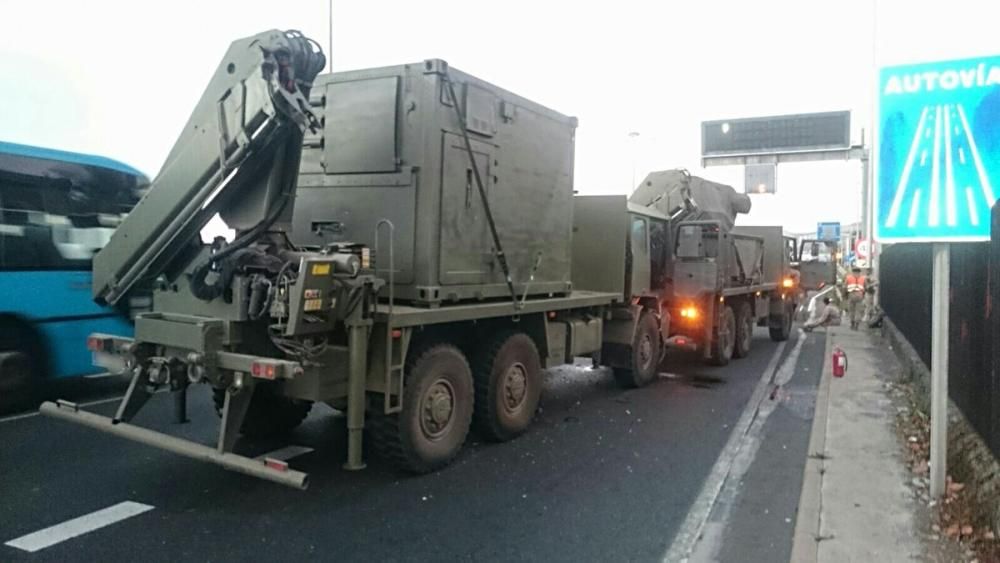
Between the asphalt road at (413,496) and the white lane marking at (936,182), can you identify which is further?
the white lane marking at (936,182)

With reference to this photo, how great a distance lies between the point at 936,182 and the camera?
4.98 meters

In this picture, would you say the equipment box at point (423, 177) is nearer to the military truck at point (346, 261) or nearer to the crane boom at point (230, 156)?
the military truck at point (346, 261)

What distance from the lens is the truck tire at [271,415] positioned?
7055mm

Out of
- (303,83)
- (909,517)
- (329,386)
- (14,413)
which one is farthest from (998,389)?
(14,413)

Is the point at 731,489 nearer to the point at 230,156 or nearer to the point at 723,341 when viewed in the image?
the point at 230,156

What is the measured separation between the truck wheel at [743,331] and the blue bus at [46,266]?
1028 centimetres

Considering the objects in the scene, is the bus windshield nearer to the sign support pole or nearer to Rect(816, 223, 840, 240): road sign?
the sign support pole

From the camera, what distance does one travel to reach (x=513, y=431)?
7.36 meters

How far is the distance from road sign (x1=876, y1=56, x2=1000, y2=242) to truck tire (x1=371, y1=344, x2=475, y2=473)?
3.48 metres

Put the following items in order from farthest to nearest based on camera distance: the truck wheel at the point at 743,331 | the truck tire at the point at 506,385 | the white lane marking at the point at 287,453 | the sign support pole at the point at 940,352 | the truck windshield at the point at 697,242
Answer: the truck wheel at the point at 743,331 < the truck windshield at the point at 697,242 < the truck tire at the point at 506,385 < the white lane marking at the point at 287,453 < the sign support pole at the point at 940,352

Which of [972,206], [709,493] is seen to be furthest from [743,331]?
[972,206]

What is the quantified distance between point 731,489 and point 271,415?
430cm

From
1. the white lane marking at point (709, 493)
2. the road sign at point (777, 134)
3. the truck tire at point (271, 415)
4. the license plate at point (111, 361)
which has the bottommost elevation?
the white lane marking at point (709, 493)

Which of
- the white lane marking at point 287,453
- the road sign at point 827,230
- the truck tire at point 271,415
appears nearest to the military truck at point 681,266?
the truck tire at point 271,415
